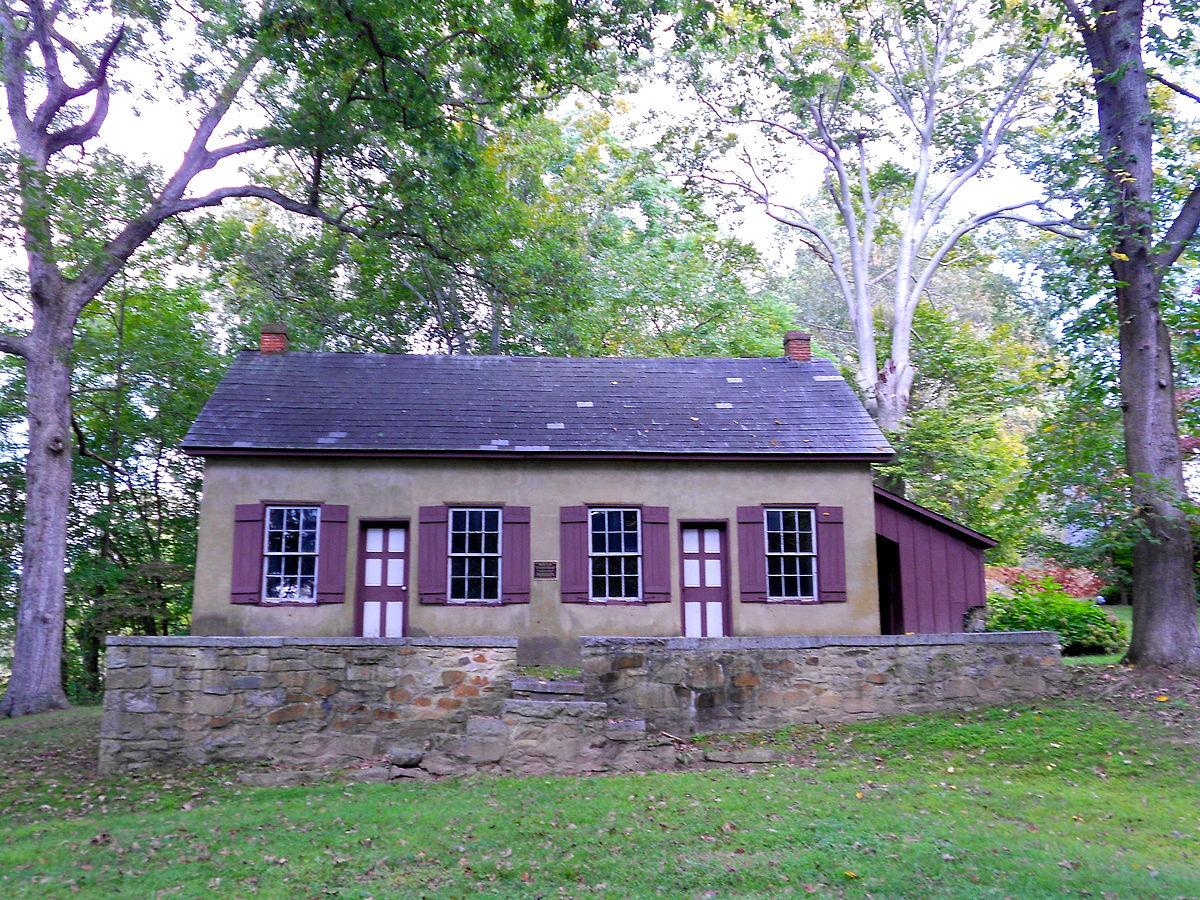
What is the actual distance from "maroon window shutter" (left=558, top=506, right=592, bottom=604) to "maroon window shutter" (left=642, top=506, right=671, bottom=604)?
0.87 m

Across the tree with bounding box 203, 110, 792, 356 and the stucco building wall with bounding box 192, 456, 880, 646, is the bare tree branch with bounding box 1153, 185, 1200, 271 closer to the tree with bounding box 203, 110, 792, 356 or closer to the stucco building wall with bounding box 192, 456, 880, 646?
the stucco building wall with bounding box 192, 456, 880, 646

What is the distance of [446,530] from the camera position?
13594 millimetres

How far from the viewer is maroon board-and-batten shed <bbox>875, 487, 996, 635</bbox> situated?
14.3m

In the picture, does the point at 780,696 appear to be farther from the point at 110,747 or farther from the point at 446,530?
the point at 110,747

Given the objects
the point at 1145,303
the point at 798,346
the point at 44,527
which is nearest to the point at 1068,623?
the point at 1145,303

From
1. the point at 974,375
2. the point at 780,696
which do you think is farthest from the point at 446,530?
the point at 974,375

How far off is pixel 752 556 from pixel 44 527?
35.3 feet

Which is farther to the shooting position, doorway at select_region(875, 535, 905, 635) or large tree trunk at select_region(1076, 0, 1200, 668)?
doorway at select_region(875, 535, 905, 635)

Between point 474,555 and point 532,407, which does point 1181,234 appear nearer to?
point 532,407

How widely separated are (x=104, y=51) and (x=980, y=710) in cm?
1674

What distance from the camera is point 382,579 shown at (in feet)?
44.4

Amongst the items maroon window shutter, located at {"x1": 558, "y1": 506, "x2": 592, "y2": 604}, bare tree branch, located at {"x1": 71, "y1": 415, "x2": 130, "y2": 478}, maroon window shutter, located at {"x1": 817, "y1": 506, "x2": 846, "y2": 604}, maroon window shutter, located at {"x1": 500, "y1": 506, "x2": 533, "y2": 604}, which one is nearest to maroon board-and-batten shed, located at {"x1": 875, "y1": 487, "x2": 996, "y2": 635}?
maroon window shutter, located at {"x1": 817, "y1": 506, "x2": 846, "y2": 604}

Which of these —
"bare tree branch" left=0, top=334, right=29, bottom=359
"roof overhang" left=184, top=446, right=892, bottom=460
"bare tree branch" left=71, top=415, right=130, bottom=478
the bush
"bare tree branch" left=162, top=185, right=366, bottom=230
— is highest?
"bare tree branch" left=162, top=185, right=366, bottom=230

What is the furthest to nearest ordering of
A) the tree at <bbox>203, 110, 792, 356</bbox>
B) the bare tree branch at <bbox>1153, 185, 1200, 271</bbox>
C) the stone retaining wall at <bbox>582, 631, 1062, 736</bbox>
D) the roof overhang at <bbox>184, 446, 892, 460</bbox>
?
the tree at <bbox>203, 110, 792, 356</bbox> → the roof overhang at <bbox>184, 446, 892, 460</bbox> → the bare tree branch at <bbox>1153, 185, 1200, 271</bbox> → the stone retaining wall at <bbox>582, 631, 1062, 736</bbox>
